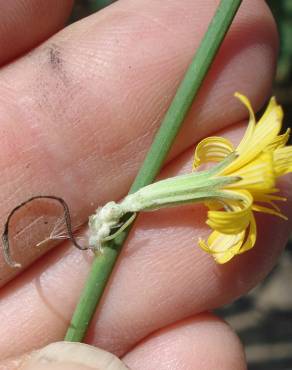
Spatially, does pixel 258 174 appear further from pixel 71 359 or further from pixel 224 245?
pixel 71 359

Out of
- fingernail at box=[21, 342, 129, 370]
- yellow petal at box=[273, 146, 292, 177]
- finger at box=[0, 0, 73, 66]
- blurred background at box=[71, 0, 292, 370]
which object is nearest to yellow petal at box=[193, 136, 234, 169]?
yellow petal at box=[273, 146, 292, 177]

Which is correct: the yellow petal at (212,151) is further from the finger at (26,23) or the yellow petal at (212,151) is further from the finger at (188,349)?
the finger at (26,23)

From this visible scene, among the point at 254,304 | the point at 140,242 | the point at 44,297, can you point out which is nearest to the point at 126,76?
the point at 140,242

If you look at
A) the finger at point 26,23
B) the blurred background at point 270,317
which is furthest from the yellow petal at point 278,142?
the blurred background at point 270,317

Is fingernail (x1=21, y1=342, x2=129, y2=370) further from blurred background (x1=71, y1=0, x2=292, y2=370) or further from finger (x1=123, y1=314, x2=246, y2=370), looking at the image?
blurred background (x1=71, y1=0, x2=292, y2=370)

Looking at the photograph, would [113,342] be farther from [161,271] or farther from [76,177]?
[76,177]

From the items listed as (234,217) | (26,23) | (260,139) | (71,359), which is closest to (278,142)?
(260,139)
